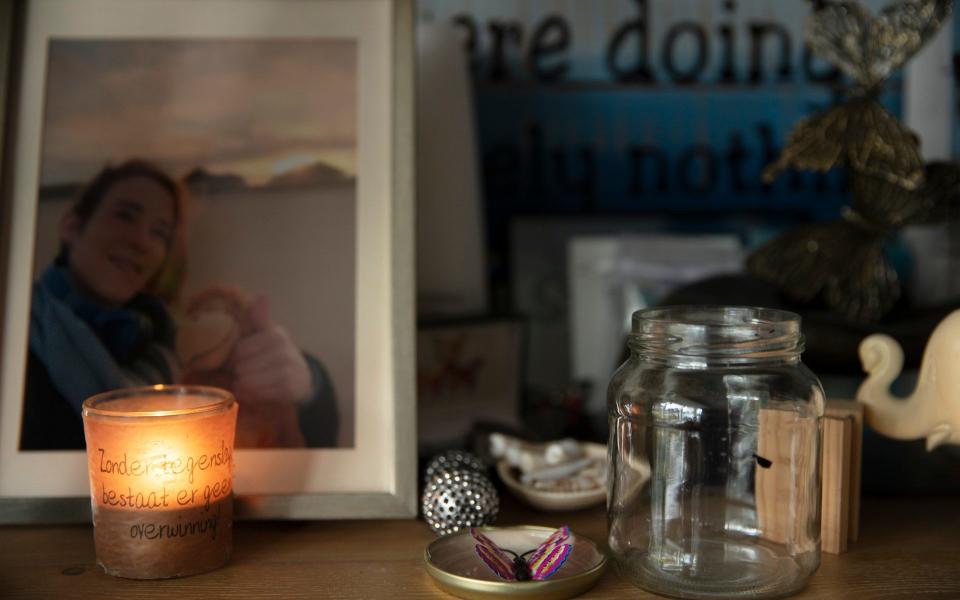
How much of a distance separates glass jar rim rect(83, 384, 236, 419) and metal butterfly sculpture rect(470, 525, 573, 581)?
198 mm

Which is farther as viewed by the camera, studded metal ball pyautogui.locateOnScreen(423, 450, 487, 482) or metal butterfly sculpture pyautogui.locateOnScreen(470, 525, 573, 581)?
studded metal ball pyautogui.locateOnScreen(423, 450, 487, 482)

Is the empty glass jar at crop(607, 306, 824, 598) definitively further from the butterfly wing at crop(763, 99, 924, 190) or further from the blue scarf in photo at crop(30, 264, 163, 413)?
the blue scarf in photo at crop(30, 264, 163, 413)

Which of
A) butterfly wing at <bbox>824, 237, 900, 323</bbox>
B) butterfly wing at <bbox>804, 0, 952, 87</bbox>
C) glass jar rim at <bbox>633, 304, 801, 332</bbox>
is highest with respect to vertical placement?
butterfly wing at <bbox>804, 0, 952, 87</bbox>

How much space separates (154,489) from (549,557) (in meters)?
0.26

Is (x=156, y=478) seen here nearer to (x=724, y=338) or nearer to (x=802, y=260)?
(x=724, y=338)

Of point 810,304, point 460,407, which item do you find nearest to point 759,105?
point 810,304

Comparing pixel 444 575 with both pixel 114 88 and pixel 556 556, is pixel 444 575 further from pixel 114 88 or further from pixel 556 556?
pixel 114 88

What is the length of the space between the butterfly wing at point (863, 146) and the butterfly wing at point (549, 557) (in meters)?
0.42

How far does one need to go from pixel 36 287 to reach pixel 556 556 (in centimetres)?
46

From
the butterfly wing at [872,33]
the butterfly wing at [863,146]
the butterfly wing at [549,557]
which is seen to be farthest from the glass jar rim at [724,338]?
the butterfly wing at [872,33]

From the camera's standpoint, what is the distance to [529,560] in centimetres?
59

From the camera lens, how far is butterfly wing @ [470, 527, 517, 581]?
0.57 m

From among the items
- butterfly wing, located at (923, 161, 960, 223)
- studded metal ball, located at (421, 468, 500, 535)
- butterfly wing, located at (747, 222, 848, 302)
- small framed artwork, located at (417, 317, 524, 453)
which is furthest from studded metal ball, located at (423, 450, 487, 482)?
butterfly wing, located at (923, 161, 960, 223)

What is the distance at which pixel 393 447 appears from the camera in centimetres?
70
